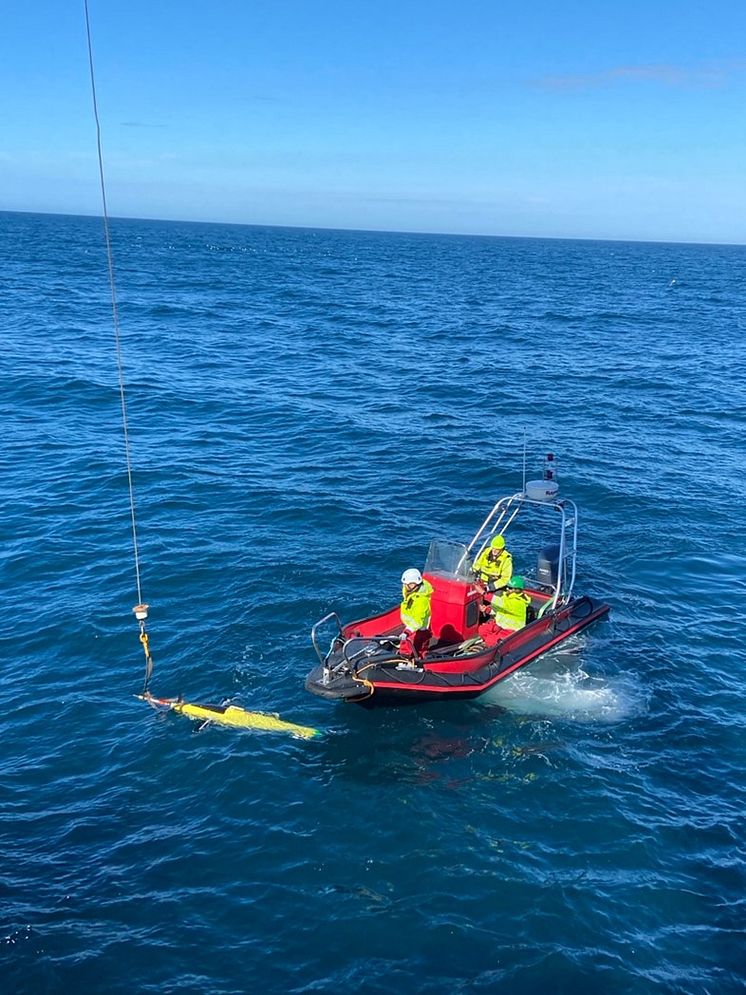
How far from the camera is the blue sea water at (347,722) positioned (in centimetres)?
982

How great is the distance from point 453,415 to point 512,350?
16049 mm

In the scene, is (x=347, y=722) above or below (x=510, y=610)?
below

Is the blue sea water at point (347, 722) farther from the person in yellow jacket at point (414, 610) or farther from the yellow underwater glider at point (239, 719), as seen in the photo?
the person in yellow jacket at point (414, 610)

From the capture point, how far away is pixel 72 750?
13.3 meters

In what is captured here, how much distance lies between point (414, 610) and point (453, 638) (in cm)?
144

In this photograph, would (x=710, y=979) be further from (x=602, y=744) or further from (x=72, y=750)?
(x=72, y=750)

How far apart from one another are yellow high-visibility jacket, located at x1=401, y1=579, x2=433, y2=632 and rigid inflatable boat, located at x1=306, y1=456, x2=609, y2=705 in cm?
50

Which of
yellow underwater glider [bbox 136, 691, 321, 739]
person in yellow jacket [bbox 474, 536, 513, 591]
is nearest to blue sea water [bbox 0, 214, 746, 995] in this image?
yellow underwater glider [bbox 136, 691, 321, 739]

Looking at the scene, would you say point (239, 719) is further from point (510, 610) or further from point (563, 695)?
point (563, 695)

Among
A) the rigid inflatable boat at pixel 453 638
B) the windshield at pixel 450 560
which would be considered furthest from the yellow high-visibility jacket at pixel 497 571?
the windshield at pixel 450 560

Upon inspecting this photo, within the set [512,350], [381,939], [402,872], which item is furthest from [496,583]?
[512,350]

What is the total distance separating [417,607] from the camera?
46.5 feet

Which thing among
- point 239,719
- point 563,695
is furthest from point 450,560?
point 239,719

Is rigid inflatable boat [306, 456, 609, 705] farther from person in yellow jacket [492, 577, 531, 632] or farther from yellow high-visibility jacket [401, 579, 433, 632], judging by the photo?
yellow high-visibility jacket [401, 579, 433, 632]
